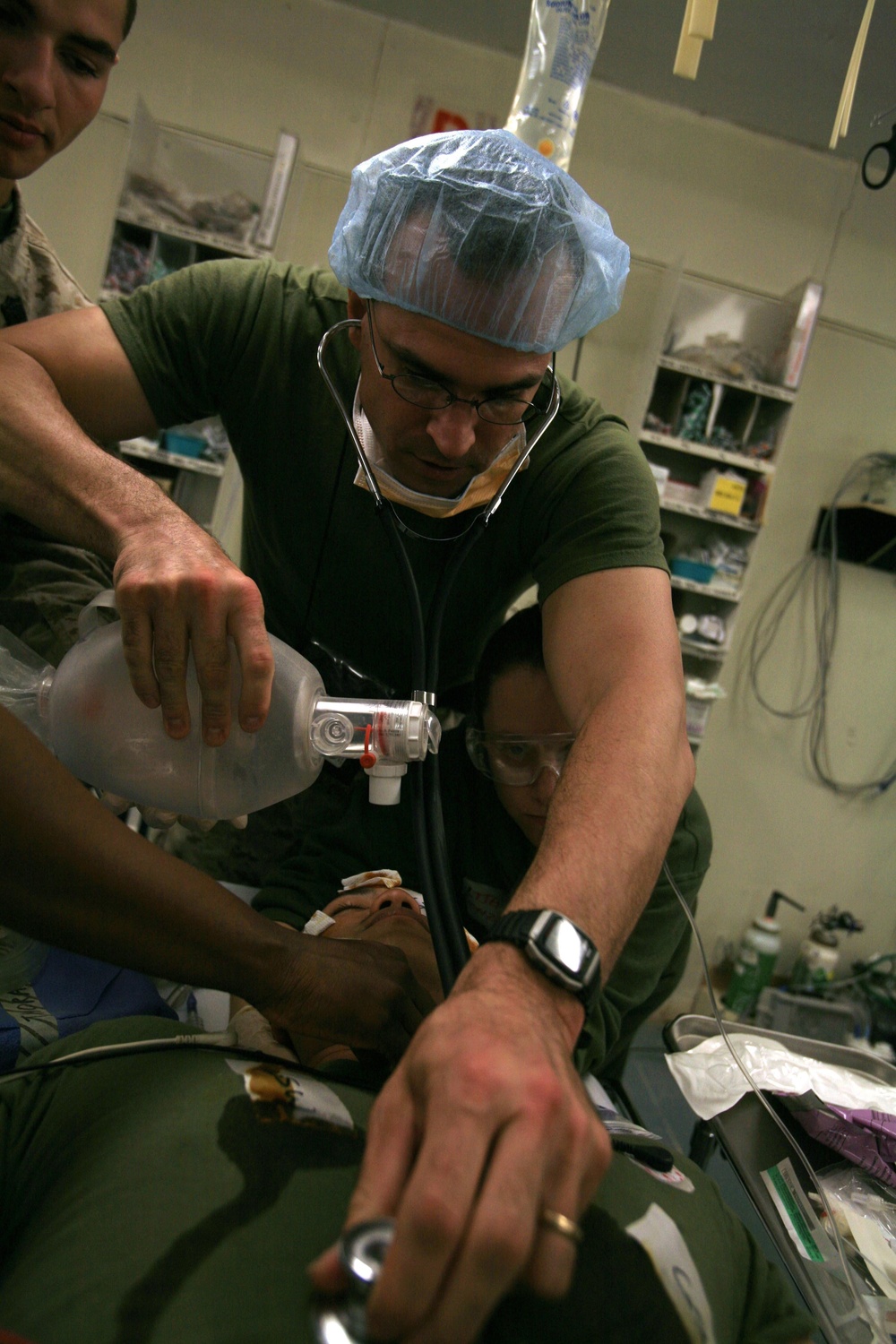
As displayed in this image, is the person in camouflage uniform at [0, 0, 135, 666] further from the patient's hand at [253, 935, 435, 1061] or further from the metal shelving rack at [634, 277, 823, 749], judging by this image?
the metal shelving rack at [634, 277, 823, 749]

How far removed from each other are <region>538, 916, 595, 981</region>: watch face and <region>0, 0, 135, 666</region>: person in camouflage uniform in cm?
88

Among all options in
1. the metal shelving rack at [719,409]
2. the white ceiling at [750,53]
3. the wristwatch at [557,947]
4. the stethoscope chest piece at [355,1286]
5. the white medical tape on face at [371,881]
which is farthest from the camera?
the metal shelving rack at [719,409]

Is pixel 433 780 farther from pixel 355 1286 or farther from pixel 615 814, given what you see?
pixel 355 1286

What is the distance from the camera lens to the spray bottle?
3.32 meters

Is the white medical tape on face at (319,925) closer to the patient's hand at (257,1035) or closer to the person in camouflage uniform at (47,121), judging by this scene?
the patient's hand at (257,1035)

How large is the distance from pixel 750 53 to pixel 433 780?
286cm

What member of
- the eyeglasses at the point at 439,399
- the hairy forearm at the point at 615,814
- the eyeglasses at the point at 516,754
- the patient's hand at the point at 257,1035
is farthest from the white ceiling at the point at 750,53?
the patient's hand at the point at 257,1035

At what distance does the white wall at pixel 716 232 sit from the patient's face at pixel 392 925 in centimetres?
238

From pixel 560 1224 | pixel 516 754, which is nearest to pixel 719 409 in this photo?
pixel 516 754

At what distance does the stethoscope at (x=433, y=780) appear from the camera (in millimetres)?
885

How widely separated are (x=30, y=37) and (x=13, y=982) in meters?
1.43

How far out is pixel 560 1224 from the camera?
452 mm

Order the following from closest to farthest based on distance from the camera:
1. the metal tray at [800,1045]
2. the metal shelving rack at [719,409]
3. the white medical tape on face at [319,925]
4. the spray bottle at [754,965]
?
the white medical tape on face at [319,925] < the metal tray at [800,1045] < the metal shelving rack at [719,409] < the spray bottle at [754,965]

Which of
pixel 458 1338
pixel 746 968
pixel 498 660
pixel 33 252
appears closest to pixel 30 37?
pixel 33 252
